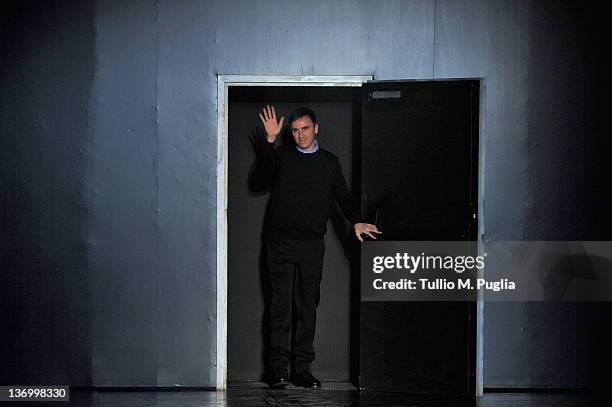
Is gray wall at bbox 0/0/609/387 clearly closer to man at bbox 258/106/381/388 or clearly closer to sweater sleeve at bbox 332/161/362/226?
man at bbox 258/106/381/388

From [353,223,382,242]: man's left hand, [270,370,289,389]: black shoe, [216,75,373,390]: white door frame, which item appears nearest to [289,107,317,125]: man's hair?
→ [216,75,373,390]: white door frame

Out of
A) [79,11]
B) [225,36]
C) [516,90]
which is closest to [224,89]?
[225,36]

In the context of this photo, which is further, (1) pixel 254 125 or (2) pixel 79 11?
(1) pixel 254 125

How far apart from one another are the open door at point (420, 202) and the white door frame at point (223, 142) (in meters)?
0.31

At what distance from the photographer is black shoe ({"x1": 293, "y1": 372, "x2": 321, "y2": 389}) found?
679cm

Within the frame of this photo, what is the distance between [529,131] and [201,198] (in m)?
2.28

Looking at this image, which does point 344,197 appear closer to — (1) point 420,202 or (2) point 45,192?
(1) point 420,202

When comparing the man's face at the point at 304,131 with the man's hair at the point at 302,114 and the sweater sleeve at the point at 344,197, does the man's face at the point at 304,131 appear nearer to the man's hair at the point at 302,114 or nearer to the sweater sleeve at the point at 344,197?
the man's hair at the point at 302,114

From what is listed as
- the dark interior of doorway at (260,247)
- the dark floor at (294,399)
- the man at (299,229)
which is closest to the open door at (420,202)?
the dark floor at (294,399)

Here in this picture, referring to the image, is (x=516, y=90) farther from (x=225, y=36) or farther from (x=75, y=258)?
(x=75, y=258)

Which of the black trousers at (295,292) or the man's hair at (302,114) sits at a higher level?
the man's hair at (302,114)

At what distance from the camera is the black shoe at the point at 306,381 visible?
679 cm

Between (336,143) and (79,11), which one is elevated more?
(79,11)

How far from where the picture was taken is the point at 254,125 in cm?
745
